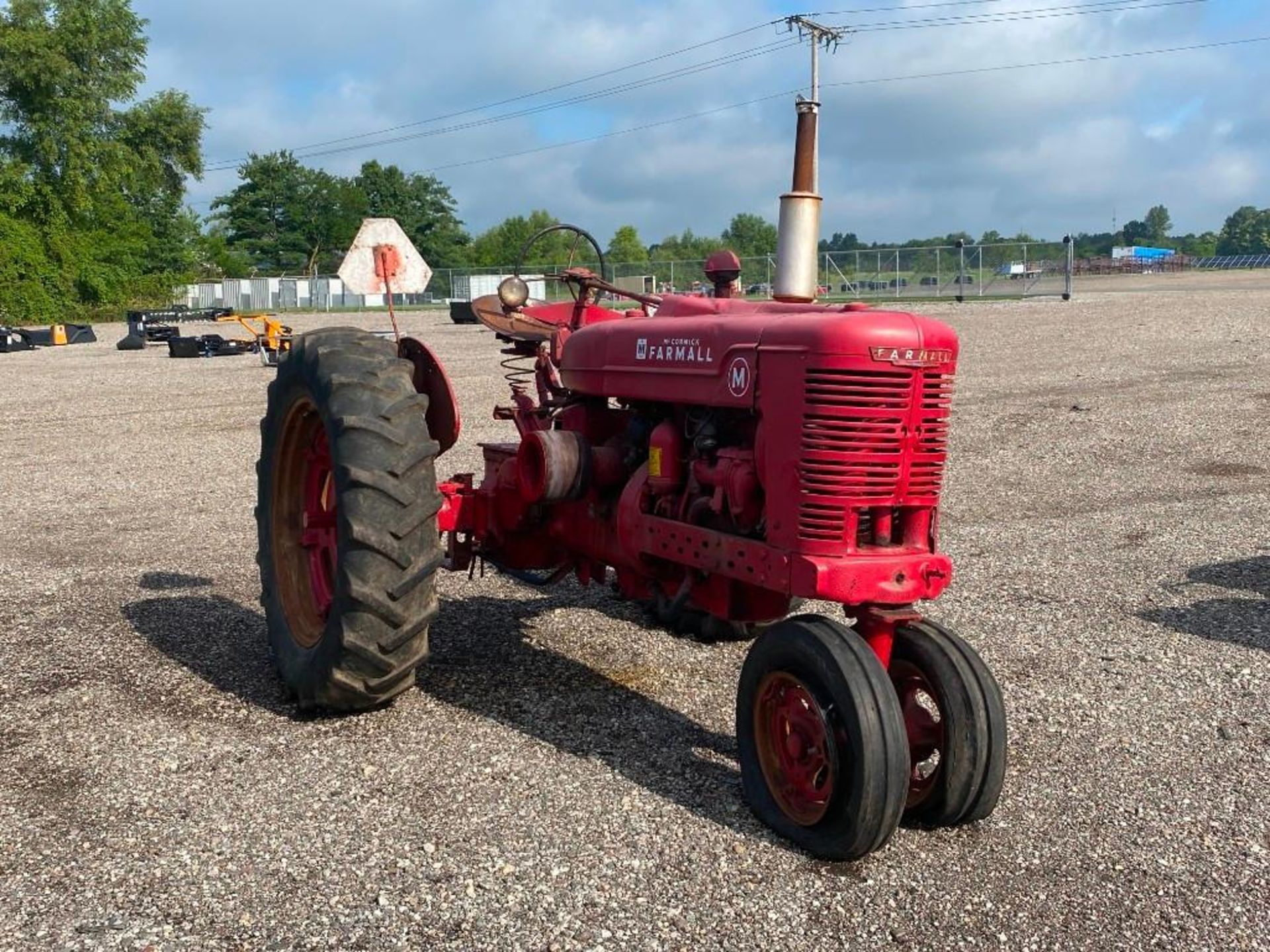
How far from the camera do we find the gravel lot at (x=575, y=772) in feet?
10.7

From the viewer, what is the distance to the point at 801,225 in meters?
4.58

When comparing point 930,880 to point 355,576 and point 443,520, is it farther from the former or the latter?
point 443,520

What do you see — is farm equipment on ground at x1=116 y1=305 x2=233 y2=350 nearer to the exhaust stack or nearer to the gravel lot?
the gravel lot

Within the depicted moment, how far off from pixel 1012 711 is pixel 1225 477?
20.3 ft

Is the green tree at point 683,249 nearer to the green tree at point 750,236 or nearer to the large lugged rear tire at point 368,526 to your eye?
the green tree at point 750,236

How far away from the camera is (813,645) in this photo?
3533mm

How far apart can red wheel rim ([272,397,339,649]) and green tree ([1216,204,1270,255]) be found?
372 feet

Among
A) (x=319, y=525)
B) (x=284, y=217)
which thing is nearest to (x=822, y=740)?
(x=319, y=525)

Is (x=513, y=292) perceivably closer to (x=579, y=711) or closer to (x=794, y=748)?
(x=579, y=711)

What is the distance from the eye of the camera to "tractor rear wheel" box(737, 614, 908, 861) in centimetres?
340

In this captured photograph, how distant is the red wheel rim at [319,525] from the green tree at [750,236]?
2501 inches

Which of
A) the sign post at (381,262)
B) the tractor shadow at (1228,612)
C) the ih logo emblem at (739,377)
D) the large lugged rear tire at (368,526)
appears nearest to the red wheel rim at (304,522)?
the large lugged rear tire at (368,526)

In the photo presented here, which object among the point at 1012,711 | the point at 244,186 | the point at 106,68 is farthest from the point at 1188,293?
the point at 244,186

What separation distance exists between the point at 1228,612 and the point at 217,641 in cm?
495
